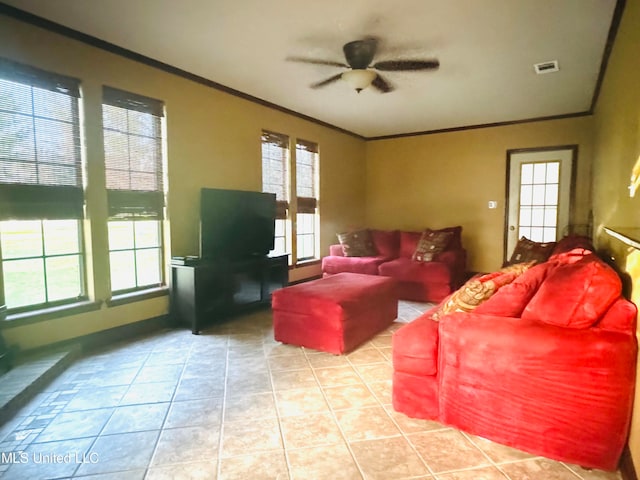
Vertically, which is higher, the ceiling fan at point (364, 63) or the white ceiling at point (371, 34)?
the white ceiling at point (371, 34)

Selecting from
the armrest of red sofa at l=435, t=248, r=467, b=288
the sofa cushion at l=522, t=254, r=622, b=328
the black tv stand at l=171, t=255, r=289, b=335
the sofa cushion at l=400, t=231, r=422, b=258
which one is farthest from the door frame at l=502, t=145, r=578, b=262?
the sofa cushion at l=522, t=254, r=622, b=328

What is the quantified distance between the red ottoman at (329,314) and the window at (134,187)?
4.80ft

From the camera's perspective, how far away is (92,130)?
10.4ft

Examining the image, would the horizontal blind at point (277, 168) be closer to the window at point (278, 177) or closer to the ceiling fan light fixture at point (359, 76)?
the window at point (278, 177)

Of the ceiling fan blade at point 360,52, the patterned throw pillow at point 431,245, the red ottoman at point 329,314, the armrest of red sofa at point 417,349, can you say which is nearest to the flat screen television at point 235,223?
the red ottoman at point 329,314

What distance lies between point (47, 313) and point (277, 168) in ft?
10.6

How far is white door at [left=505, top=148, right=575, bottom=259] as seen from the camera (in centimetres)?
562

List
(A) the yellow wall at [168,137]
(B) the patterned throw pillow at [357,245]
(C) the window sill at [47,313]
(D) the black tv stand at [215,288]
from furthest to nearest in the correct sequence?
(B) the patterned throw pillow at [357,245]
(D) the black tv stand at [215,288]
(A) the yellow wall at [168,137]
(C) the window sill at [47,313]

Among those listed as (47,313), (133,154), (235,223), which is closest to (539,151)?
(235,223)

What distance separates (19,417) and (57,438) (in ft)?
1.33

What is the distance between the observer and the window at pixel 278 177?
5.05 meters

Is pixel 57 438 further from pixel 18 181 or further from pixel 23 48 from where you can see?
pixel 23 48

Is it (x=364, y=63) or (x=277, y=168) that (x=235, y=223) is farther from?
(x=364, y=63)

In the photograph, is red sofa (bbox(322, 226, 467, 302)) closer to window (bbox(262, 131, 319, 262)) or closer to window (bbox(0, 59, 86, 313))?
window (bbox(262, 131, 319, 262))
